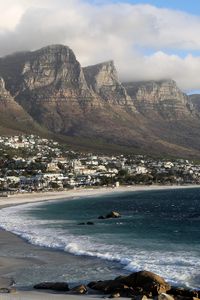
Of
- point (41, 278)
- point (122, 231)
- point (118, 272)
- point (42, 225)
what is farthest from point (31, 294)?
point (42, 225)

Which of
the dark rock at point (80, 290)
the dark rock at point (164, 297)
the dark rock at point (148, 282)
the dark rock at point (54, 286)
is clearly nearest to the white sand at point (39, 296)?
the dark rock at point (80, 290)

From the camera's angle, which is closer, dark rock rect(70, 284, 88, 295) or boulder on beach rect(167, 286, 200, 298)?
boulder on beach rect(167, 286, 200, 298)

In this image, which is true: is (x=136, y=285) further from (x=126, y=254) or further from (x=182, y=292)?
(x=126, y=254)

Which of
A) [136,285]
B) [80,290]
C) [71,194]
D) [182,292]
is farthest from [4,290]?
[71,194]

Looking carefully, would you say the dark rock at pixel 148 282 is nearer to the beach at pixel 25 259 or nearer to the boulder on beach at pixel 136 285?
the boulder on beach at pixel 136 285

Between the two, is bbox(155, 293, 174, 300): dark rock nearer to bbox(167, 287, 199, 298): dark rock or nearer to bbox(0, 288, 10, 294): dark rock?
bbox(167, 287, 199, 298): dark rock

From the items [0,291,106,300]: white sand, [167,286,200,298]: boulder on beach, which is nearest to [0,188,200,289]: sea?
[167,286,200,298]: boulder on beach

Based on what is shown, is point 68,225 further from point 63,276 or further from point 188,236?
point 63,276
